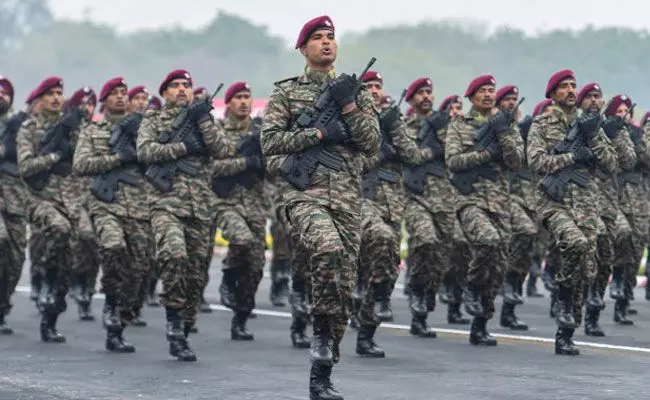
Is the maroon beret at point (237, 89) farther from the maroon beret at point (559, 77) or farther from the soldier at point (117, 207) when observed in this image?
the maroon beret at point (559, 77)

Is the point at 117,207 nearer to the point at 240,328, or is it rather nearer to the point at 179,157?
the point at 179,157

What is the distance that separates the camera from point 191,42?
72312 millimetres

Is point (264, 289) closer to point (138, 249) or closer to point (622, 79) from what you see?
point (138, 249)

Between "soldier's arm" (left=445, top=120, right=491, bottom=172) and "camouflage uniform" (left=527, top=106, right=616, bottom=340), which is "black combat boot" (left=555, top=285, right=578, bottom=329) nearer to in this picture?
"camouflage uniform" (left=527, top=106, right=616, bottom=340)

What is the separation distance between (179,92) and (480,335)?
10.1 feet

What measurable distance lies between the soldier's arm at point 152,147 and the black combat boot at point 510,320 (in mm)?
4211

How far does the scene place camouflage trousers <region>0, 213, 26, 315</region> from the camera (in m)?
15.1

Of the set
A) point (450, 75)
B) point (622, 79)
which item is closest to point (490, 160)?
point (622, 79)

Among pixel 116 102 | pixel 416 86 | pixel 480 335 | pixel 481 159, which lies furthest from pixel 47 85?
pixel 480 335

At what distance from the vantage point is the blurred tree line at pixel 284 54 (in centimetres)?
4631

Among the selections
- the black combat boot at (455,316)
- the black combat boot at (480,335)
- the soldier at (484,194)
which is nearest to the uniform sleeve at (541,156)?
the soldier at (484,194)

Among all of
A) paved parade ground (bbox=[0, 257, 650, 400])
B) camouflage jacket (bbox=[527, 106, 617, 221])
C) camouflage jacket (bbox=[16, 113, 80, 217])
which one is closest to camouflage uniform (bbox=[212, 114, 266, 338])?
paved parade ground (bbox=[0, 257, 650, 400])

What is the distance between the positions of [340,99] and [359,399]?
176 centimetres

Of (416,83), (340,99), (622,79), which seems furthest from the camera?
(622,79)
